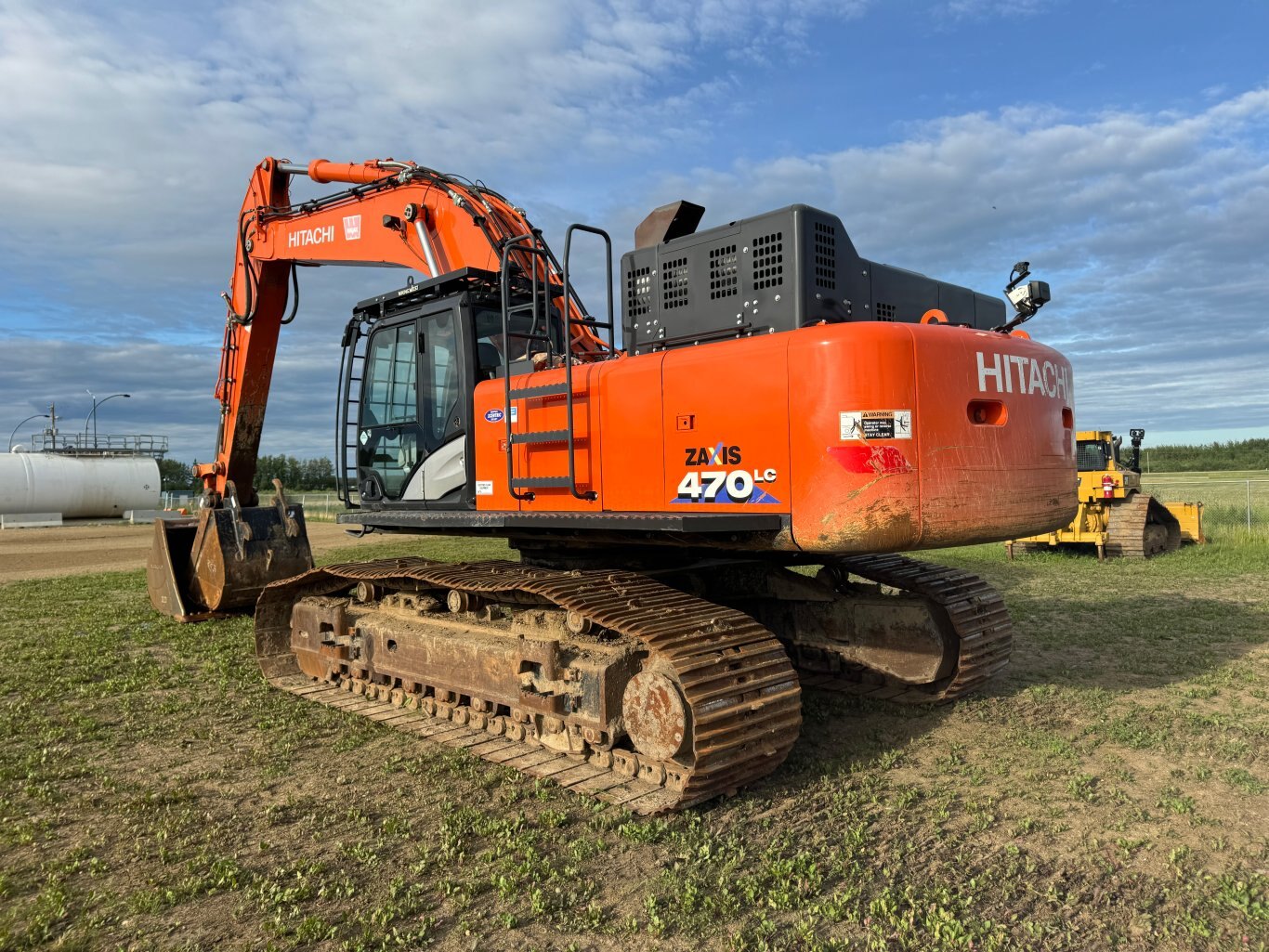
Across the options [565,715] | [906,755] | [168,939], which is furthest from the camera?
[906,755]

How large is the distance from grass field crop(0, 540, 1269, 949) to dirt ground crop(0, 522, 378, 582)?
11593 mm

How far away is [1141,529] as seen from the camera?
16.0m

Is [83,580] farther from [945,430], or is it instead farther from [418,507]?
[945,430]

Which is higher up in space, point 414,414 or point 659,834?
point 414,414

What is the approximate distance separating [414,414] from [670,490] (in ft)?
8.41

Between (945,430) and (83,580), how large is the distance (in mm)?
16772

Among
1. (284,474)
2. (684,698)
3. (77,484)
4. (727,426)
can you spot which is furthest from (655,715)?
(284,474)

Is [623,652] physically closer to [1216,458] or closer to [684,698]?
[684,698]

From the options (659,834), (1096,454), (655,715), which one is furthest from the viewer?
(1096,454)

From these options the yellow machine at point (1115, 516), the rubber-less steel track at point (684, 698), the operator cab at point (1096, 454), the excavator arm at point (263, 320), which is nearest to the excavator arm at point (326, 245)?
the excavator arm at point (263, 320)

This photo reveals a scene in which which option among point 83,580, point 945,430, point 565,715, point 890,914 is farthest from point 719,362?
point 83,580

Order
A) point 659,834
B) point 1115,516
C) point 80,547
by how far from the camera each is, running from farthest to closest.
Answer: point 80,547 → point 1115,516 → point 659,834

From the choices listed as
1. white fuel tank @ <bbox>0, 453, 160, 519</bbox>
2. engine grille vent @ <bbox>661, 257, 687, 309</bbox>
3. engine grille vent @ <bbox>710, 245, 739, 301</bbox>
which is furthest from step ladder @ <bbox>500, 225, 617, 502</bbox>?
white fuel tank @ <bbox>0, 453, 160, 519</bbox>

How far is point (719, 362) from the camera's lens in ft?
15.5
